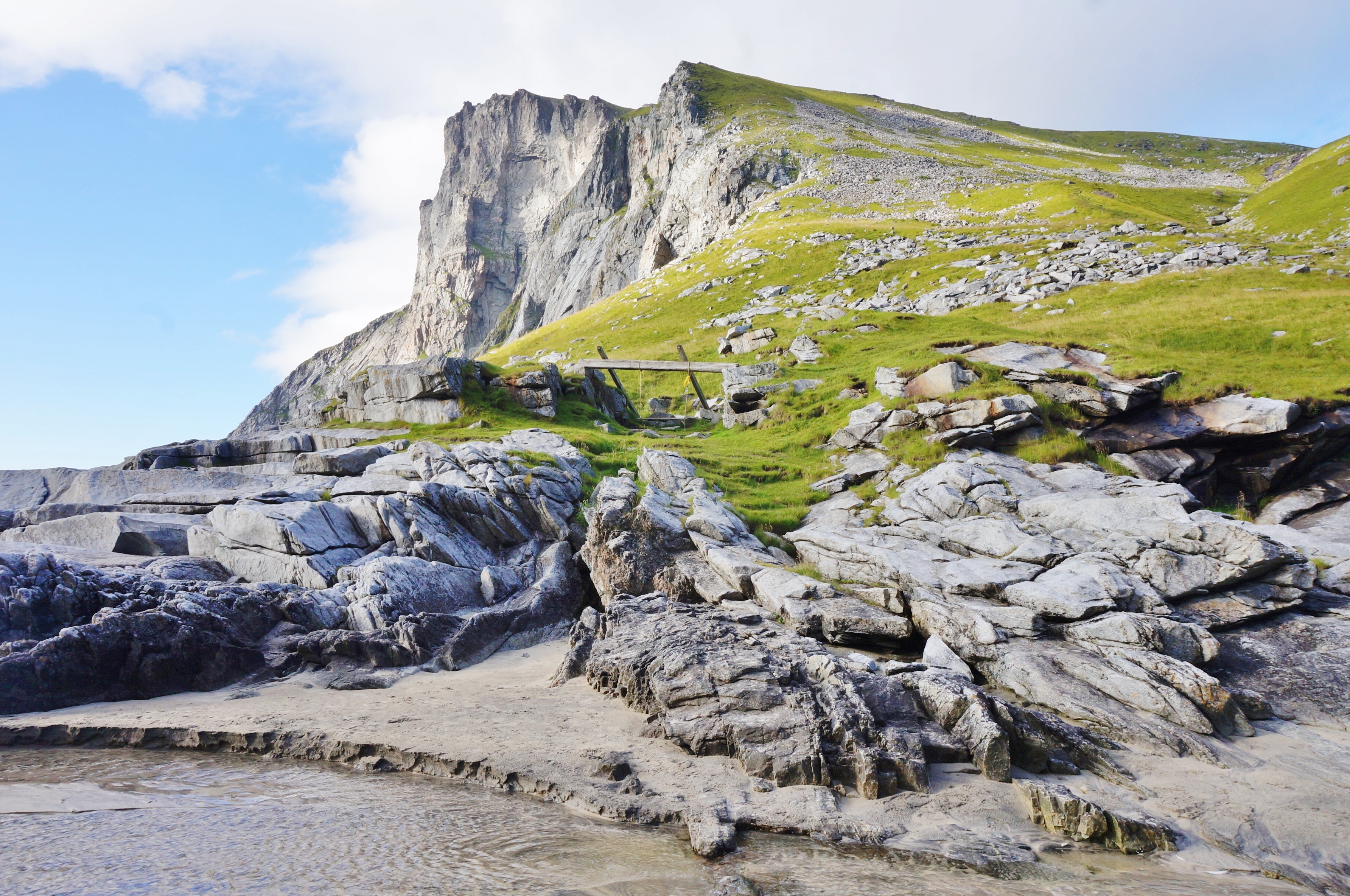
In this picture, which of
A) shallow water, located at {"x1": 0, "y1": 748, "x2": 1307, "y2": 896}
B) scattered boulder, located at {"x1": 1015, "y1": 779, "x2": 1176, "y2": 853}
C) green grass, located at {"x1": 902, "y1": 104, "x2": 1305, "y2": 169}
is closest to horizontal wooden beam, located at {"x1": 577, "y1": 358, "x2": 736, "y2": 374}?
scattered boulder, located at {"x1": 1015, "y1": 779, "x2": 1176, "y2": 853}

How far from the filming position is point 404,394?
36.1 m

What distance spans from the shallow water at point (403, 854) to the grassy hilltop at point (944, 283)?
1296 centimetres

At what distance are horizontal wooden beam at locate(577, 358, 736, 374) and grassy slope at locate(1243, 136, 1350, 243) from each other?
175ft

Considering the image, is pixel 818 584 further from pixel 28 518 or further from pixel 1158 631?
pixel 28 518

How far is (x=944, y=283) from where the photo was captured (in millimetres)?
56656

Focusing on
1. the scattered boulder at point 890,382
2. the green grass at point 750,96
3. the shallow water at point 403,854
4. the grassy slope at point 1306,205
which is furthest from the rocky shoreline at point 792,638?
the green grass at point 750,96

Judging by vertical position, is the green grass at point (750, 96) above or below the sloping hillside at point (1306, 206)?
above

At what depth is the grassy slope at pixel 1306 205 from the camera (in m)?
56.1

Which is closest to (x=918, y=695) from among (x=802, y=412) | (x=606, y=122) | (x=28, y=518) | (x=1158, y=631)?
(x=1158, y=631)

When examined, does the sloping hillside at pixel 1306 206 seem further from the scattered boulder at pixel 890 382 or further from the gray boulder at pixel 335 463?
the gray boulder at pixel 335 463

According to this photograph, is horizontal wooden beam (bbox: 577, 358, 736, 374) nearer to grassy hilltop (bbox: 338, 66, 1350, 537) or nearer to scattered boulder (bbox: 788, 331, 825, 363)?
grassy hilltop (bbox: 338, 66, 1350, 537)

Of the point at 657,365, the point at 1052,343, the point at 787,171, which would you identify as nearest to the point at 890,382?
the point at 1052,343

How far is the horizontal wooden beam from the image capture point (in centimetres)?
4288

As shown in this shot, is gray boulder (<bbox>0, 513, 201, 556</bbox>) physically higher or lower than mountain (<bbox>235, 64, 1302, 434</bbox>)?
lower
